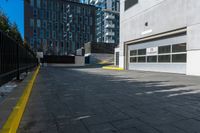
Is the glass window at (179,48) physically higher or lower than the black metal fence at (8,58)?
higher

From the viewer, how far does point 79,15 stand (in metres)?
77.1

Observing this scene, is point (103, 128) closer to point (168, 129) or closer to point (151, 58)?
point (168, 129)

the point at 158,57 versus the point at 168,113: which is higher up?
the point at 158,57

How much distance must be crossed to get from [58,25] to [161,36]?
203 feet

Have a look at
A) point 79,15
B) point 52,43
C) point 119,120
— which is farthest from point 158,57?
point 79,15

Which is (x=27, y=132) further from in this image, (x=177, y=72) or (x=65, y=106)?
(x=177, y=72)

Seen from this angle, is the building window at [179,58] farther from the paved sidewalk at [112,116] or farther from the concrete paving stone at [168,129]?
the concrete paving stone at [168,129]

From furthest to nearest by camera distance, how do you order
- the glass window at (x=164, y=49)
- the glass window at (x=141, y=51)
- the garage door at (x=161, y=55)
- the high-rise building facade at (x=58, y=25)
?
the high-rise building facade at (x=58, y=25), the glass window at (x=141, y=51), the glass window at (x=164, y=49), the garage door at (x=161, y=55)

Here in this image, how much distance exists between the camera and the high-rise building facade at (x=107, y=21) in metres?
69.6

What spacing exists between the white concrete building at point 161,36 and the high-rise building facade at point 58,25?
5065 centimetres

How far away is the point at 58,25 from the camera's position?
239 feet

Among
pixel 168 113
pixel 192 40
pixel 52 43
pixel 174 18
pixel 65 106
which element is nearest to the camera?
pixel 168 113

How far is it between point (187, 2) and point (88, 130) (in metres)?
14.0

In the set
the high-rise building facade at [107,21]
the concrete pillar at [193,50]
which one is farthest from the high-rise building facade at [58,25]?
the concrete pillar at [193,50]
